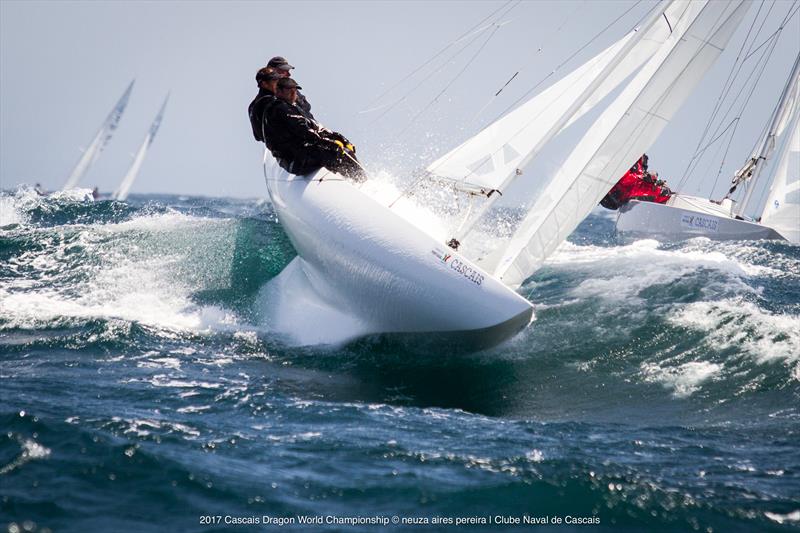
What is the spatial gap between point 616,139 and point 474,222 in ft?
4.97

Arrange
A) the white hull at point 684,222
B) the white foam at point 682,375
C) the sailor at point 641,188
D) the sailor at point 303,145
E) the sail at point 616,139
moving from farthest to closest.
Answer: the sailor at point 641,188, the white hull at point 684,222, the sailor at point 303,145, the sail at point 616,139, the white foam at point 682,375

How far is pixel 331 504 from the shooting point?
4.00 m

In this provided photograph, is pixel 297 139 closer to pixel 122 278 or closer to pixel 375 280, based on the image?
pixel 375 280

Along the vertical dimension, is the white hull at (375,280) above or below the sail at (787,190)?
below

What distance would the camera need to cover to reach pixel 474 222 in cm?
725

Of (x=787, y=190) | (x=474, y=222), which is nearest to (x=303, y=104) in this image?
(x=474, y=222)

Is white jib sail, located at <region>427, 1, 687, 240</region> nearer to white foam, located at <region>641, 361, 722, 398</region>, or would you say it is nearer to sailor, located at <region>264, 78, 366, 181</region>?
sailor, located at <region>264, 78, 366, 181</region>

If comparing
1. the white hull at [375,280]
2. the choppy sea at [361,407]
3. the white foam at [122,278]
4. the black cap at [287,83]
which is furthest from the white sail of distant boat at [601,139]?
the white foam at [122,278]

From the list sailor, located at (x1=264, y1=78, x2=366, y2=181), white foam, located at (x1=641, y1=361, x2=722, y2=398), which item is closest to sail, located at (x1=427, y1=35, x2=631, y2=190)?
sailor, located at (x1=264, y1=78, x2=366, y2=181)

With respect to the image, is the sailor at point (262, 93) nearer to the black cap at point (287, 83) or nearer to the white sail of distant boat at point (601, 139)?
the black cap at point (287, 83)

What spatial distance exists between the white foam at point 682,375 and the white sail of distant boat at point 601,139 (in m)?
1.31

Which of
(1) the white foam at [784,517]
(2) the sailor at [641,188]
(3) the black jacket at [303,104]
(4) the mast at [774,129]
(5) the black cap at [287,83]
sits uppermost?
(4) the mast at [774,129]

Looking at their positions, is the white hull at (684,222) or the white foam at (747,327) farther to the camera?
the white hull at (684,222)

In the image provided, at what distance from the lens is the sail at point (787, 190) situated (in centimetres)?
1973
